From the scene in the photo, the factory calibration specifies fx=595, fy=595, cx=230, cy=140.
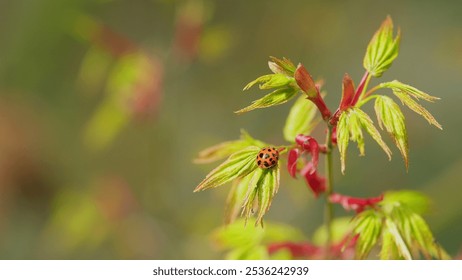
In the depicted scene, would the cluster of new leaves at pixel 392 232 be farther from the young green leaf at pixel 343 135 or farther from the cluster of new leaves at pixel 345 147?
the young green leaf at pixel 343 135

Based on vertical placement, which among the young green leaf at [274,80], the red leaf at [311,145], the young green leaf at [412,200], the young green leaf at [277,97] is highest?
the young green leaf at [274,80]

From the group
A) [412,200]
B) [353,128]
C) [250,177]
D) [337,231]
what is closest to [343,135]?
[353,128]

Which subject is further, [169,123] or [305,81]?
[169,123]

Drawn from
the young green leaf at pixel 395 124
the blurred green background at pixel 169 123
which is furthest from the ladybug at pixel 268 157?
the blurred green background at pixel 169 123

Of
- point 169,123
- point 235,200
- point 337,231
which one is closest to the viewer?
point 235,200

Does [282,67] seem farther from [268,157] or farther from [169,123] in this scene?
[169,123]

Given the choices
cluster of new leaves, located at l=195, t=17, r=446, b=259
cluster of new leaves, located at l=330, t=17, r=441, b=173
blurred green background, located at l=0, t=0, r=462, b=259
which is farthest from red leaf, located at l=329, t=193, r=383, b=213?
blurred green background, located at l=0, t=0, r=462, b=259
